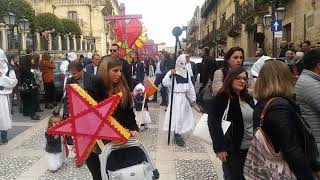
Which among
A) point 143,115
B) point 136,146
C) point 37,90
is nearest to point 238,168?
point 136,146

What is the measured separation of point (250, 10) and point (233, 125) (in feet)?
76.0

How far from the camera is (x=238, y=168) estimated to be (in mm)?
3895

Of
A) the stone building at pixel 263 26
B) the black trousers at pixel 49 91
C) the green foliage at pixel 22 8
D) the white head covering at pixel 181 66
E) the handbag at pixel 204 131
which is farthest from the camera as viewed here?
the green foliage at pixel 22 8

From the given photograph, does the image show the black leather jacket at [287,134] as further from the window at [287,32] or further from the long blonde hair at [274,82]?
the window at [287,32]

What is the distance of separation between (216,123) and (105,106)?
1.00 metres

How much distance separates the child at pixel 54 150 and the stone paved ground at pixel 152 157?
0.35 feet

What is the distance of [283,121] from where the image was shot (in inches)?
107

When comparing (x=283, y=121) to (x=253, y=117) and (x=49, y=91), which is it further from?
(x=49, y=91)

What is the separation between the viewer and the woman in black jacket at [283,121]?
270 centimetres

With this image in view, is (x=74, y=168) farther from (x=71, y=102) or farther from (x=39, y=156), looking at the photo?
(x=71, y=102)

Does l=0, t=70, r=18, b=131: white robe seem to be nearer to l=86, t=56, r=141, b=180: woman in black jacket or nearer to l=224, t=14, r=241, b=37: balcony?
l=86, t=56, r=141, b=180: woman in black jacket

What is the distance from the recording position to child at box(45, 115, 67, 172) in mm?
6254

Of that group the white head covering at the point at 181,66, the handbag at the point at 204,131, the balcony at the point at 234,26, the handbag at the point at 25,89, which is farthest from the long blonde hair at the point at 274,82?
the balcony at the point at 234,26

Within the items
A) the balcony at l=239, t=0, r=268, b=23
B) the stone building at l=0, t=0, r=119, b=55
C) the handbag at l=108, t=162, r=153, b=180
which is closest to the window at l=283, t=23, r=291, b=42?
the balcony at l=239, t=0, r=268, b=23
